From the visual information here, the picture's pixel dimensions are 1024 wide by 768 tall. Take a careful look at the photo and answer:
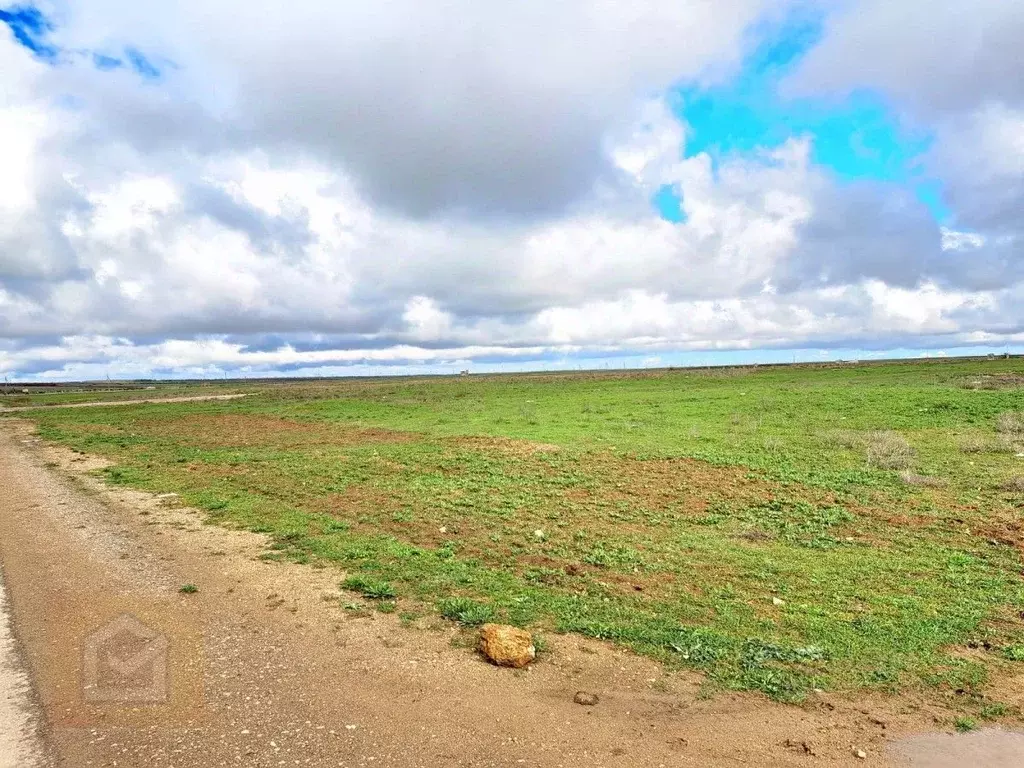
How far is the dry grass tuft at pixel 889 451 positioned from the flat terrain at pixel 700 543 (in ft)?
0.44

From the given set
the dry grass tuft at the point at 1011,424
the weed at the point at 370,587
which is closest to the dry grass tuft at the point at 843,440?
the dry grass tuft at the point at 1011,424

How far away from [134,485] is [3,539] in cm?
627

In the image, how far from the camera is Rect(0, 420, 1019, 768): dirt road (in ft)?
18.0

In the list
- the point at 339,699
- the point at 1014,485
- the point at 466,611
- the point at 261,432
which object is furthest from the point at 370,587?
the point at 261,432

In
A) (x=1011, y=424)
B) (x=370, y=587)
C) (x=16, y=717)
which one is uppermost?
(x=16, y=717)

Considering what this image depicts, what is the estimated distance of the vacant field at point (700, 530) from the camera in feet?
25.0

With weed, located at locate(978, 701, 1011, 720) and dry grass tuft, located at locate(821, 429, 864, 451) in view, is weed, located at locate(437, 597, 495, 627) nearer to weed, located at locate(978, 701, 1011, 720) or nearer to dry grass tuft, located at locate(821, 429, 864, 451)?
weed, located at locate(978, 701, 1011, 720)

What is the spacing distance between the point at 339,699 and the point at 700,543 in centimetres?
789

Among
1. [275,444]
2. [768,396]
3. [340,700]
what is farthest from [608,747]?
[768,396]

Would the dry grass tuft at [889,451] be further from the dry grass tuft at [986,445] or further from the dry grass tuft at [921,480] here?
the dry grass tuft at [986,445]

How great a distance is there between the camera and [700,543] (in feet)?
39.3

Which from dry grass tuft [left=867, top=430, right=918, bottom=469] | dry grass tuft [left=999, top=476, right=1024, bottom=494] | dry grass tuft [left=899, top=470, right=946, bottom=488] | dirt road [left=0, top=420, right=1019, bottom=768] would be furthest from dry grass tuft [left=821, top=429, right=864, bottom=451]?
dirt road [left=0, top=420, right=1019, bottom=768]

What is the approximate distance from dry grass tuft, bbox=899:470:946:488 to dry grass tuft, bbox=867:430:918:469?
1436mm

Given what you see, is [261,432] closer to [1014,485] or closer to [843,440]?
[843,440]
